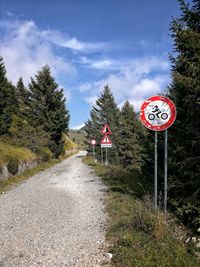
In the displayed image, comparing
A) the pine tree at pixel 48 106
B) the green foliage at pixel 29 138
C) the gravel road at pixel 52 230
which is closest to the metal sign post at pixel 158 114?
the gravel road at pixel 52 230

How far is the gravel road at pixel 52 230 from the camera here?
462 centimetres

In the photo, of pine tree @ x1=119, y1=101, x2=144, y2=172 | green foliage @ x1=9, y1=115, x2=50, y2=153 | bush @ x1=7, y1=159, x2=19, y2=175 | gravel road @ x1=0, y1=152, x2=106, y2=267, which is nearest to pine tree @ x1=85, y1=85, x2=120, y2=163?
pine tree @ x1=119, y1=101, x2=144, y2=172

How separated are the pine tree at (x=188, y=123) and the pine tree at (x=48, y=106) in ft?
95.8

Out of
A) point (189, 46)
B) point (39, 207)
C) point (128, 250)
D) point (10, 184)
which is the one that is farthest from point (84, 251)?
point (10, 184)

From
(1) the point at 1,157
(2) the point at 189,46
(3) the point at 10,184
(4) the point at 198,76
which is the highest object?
(2) the point at 189,46

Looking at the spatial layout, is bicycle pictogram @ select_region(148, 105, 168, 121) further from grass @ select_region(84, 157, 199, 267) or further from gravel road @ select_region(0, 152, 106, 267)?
gravel road @ select_region(0, 152, 106, 267)

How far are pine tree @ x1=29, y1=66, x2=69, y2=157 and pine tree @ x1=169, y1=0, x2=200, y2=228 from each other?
29202 mm

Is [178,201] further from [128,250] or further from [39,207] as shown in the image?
[39,207]

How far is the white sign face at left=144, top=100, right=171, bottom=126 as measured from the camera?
6223mm

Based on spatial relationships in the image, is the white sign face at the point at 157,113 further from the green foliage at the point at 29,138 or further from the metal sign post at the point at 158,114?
the green foliage at the point at 29,138

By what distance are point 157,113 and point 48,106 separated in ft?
105

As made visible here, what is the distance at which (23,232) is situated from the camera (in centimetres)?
595

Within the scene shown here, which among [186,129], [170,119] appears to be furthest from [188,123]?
[170,119]

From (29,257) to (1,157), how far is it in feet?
40.3
